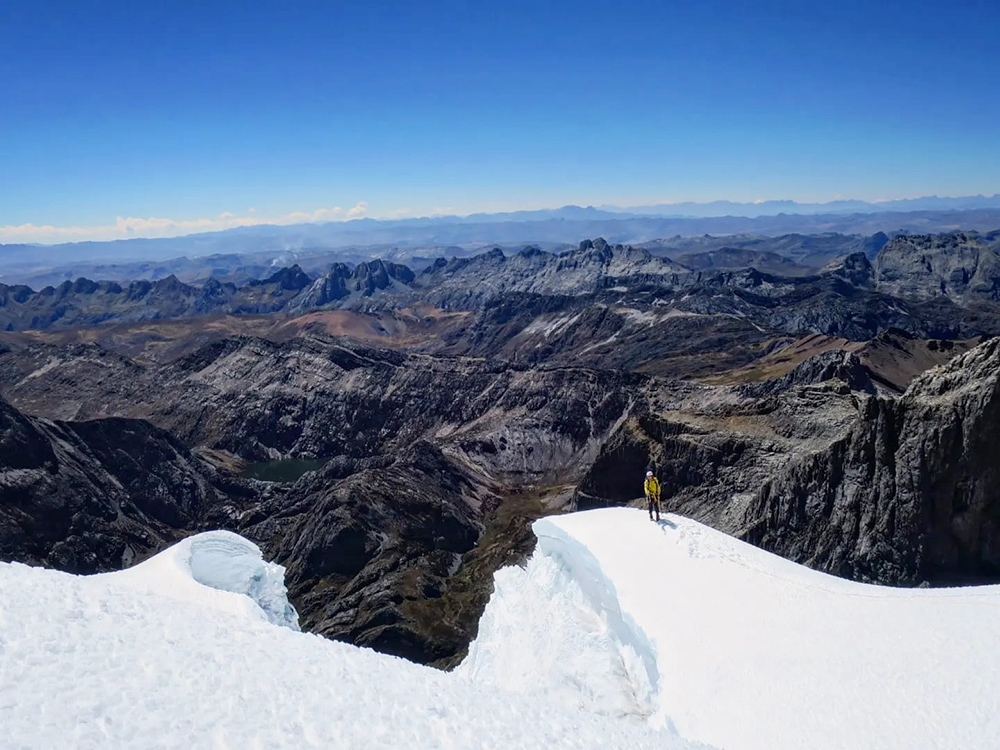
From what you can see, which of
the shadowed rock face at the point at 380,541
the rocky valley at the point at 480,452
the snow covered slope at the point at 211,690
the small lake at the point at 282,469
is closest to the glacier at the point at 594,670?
the snow covered slope at the point at 211,690

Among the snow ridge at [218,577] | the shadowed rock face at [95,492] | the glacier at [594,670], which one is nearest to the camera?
the glacier at [594,670]

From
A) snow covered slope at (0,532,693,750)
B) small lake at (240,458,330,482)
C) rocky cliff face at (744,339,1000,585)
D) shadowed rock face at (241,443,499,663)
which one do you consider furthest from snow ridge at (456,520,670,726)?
small lake at (240,458,330,482)

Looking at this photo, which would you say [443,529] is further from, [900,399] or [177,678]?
[177,678]

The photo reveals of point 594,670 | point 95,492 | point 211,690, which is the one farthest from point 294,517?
point 211,690

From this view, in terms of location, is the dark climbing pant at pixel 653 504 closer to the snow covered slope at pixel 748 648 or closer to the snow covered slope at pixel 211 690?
the snow covered slope at pixel 748 648

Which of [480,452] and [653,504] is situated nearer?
[653,504]

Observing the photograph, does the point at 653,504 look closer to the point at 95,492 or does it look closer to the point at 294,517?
the point at 294,517
